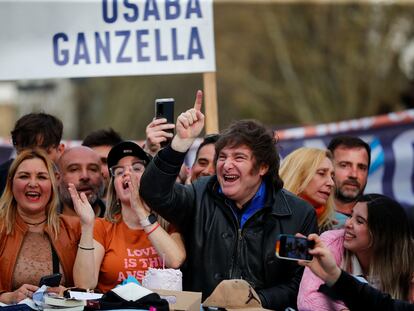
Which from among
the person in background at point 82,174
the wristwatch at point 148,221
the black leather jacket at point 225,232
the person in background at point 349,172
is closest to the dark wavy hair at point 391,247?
the black leather jacket at point 225,232

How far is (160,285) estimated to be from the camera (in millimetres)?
6258

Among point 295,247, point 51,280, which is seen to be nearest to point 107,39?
point 51,280

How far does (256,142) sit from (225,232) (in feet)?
1.90

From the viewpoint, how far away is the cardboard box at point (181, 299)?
233 inches

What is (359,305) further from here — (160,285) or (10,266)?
(10,266)

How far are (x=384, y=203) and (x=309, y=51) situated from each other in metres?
22.6

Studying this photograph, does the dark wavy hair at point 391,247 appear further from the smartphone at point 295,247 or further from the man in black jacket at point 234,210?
the smartphone at point 295,247

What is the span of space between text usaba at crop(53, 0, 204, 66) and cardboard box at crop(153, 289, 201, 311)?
2.83m

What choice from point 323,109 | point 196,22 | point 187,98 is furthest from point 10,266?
point 187,98

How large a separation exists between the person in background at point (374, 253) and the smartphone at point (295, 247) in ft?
1.55

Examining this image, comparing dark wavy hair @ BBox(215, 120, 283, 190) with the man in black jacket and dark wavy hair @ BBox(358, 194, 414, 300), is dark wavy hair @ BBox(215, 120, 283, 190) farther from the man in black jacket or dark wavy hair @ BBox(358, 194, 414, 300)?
dark wavy hair @ BBox(358, 194, 414, 300)

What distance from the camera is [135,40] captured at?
854 centimetres

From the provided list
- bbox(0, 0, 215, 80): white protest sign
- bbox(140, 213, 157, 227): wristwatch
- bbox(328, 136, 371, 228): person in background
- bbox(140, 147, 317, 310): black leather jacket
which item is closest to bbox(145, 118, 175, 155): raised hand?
bbox(140, 147, 317, 310): black leather jacket

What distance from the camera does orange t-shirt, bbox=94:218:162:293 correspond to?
6609 millimetres
